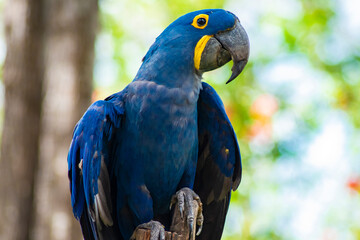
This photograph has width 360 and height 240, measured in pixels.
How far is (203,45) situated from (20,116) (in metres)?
2.78

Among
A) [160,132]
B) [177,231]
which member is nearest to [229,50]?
[160,132]

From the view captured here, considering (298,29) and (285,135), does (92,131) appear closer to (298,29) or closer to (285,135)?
(285,135)

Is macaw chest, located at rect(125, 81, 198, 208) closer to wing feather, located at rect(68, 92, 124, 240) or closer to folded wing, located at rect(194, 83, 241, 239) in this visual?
wing feather, located at rect(68, 92, 124, 240)

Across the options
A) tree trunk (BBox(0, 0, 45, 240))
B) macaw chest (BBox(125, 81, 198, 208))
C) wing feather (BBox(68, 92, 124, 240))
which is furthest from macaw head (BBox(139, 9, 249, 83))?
tree trunk (BBox(0, 0, 45, 240))

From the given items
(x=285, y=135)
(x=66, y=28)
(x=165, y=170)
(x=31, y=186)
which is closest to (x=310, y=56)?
(x=285, y=135)

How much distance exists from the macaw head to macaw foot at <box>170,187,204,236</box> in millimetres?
675

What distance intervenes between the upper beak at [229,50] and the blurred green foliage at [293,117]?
3346mm

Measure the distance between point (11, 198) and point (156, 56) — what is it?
2.71 m

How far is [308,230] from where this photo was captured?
22.3ft

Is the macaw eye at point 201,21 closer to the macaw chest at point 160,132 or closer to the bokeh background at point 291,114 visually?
the macaw chest at point 160,132

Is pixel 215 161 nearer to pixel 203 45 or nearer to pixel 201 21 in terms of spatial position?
pixel 203 45

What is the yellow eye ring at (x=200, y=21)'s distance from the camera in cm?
268

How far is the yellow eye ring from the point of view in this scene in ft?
8.80

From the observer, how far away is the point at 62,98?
464 centimetres
